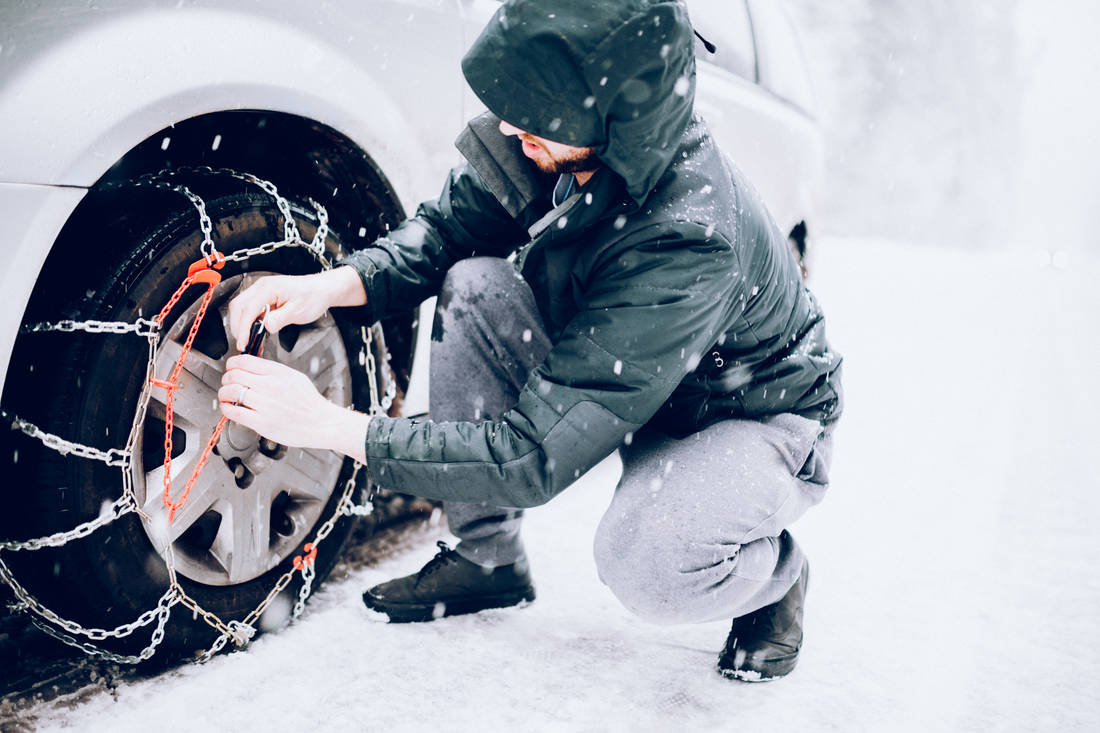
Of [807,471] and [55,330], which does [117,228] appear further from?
[807,471]

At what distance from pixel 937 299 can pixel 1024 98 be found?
25.6 meters

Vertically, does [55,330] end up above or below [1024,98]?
above

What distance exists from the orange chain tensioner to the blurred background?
15.3 meters

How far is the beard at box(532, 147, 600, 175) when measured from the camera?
1428 mm

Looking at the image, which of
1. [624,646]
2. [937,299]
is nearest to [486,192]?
[624,646]

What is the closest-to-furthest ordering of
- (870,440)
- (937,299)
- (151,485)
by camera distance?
(151,485) → (870,440) → (937,299)

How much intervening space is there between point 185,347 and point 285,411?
194 mm

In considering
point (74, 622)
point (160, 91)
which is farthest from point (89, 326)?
point (74, 622)

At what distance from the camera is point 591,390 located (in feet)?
4.55

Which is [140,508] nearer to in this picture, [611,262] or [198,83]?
[198,83]

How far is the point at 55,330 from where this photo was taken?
1.30 metres

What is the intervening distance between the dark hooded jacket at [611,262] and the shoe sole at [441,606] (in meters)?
0.47

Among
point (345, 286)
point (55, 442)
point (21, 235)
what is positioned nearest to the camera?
point (21, 235)

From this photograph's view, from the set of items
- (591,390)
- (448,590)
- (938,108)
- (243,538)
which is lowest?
(938,108)
